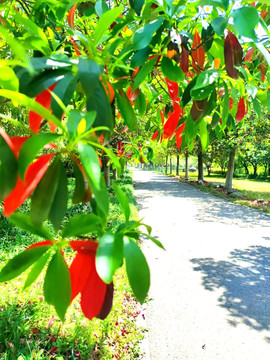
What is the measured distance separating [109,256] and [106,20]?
1.18 feet

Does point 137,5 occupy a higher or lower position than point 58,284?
higher

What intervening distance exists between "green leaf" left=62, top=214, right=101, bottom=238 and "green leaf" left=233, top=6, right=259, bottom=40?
37 centimetres

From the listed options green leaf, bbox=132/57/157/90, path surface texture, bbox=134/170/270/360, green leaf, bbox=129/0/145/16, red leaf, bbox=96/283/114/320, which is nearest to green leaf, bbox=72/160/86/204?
red leaf, bbox=96/283/114/320

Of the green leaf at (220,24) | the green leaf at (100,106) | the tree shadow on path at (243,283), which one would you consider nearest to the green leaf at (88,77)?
the green leaf at (100,106)

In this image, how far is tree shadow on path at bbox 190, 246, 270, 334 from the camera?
10.0 ft

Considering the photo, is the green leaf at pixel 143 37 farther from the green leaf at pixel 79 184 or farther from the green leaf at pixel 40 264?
the green leaf at pixel 40 264

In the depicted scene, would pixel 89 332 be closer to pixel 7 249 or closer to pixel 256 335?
pixel 256 335

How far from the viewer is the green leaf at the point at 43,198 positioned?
0.36 m

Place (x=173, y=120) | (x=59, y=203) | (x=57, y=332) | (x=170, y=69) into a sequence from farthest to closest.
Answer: (x=57, y=332) < (x=173, y=120) < (x=170, y=69) < (x=59, y=203)

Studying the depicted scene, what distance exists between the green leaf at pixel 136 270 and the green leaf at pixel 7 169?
158 millimetres

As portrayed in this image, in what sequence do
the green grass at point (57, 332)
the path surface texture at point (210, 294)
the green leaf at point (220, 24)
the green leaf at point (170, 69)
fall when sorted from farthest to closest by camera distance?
the path surface texture at point (210, 294), the green grass at point (57, 332), the green leaf at point (170, 69), the green leaf at point (220, 24)

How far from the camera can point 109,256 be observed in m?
0.35

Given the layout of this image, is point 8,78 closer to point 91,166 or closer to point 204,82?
point 91,166

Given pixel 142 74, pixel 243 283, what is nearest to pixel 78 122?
pixel 142 74
